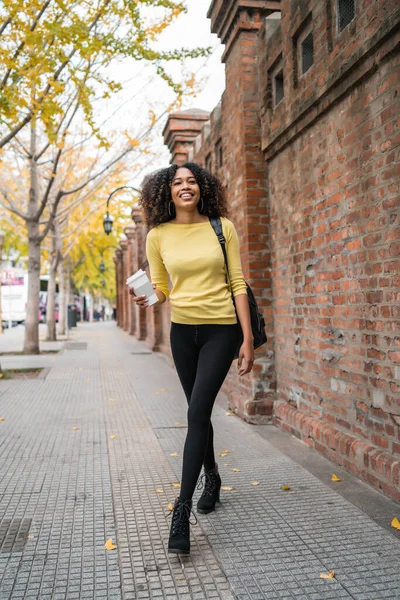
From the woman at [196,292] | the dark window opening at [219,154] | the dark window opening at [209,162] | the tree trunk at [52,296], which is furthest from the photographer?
the tree trunk at [52,296]

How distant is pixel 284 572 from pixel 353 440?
163 cm

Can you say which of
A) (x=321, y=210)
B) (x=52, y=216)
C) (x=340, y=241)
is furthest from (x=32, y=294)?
(x=340, y=241)

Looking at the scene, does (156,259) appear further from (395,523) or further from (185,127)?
(185,127)

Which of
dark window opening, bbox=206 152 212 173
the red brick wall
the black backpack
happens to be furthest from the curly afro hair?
dark window opening, bbox=206 152 212 173

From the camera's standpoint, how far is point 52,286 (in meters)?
20.1

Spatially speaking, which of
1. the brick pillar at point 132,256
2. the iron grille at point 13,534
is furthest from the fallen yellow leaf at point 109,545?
the brick pillar at point 132,256

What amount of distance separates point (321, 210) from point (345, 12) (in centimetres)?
144

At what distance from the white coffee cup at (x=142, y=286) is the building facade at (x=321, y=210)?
1.49 meters

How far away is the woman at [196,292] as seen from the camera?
314cm

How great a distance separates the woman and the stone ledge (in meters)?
1.11

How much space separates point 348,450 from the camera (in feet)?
13.7

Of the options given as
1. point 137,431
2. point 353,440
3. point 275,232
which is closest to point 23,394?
point 137,431

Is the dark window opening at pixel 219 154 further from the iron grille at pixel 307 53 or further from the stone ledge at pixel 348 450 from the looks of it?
the stone ledge at pixel 348 450

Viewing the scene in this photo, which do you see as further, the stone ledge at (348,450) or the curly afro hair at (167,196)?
the stone ledge at (348,450)
